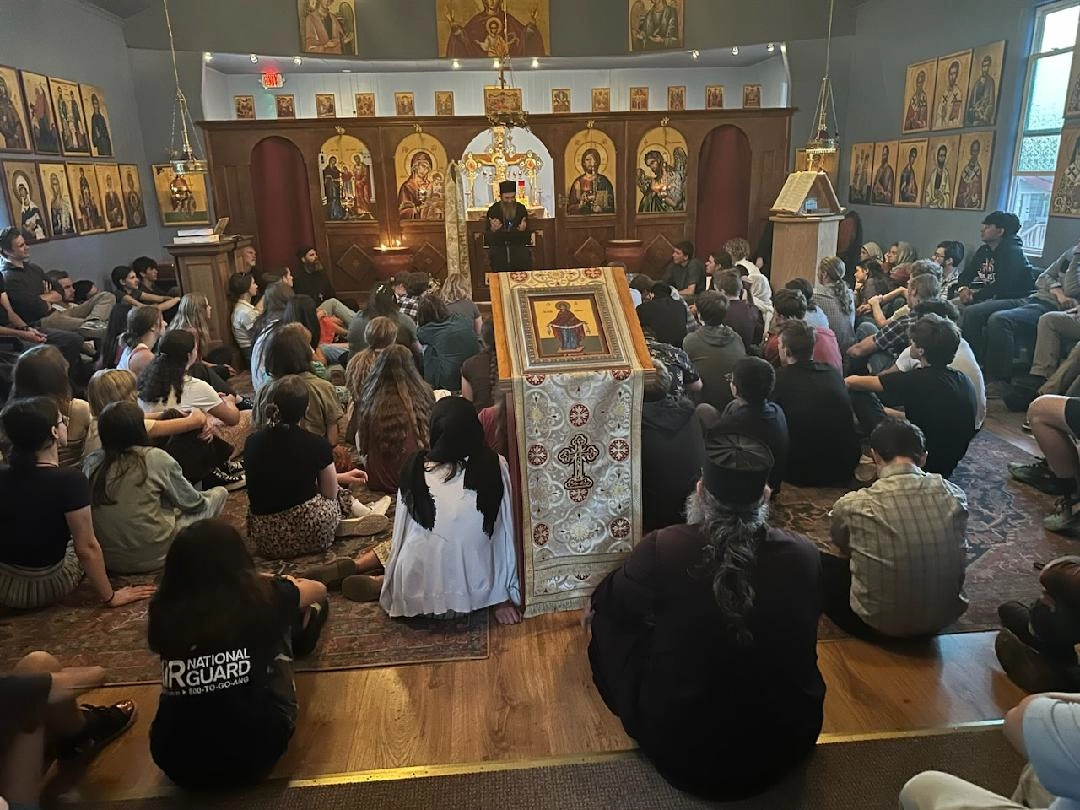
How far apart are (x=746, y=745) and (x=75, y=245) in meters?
10.9

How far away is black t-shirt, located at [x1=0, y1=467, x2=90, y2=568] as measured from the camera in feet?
11.6

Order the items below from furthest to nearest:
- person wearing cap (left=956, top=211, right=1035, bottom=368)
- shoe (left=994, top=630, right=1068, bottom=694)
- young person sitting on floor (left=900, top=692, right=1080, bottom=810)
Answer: person wearing cap (left=956, top=211, right=1035, bottom=368), shoe (left=994, top=630, right=1068, bottom=694), young person sitting on floor (left=900, top=692, right=1080, bottom=810)

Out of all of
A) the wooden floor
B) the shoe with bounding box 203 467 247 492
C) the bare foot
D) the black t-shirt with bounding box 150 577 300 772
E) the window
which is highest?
the window

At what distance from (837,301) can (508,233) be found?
15.4ft

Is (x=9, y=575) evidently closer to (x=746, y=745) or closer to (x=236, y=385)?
(x=746, y=745)

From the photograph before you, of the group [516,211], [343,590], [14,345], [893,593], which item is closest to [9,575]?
[343,590]

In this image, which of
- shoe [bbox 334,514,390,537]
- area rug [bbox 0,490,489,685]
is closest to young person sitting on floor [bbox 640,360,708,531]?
area rug [bbox 0,490,489,685]

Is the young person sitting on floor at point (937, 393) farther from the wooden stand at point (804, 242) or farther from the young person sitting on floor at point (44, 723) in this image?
the young person sitting on floor at point (44, 723)

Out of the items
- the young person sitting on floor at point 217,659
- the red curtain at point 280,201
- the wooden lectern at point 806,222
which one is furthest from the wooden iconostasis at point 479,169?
the young person sitting on floor at point 217,659

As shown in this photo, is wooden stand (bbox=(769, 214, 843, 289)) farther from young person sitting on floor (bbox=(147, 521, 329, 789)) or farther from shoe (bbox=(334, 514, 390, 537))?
young person sitting on floor (bbox=(147, 521, 329, 789))

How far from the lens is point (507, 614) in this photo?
12.2 ft

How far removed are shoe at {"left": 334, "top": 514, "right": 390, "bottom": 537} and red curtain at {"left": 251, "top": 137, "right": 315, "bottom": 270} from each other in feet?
28.4

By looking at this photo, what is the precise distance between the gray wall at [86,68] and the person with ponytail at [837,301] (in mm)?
8899

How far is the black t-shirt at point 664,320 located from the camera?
6.29 meters
